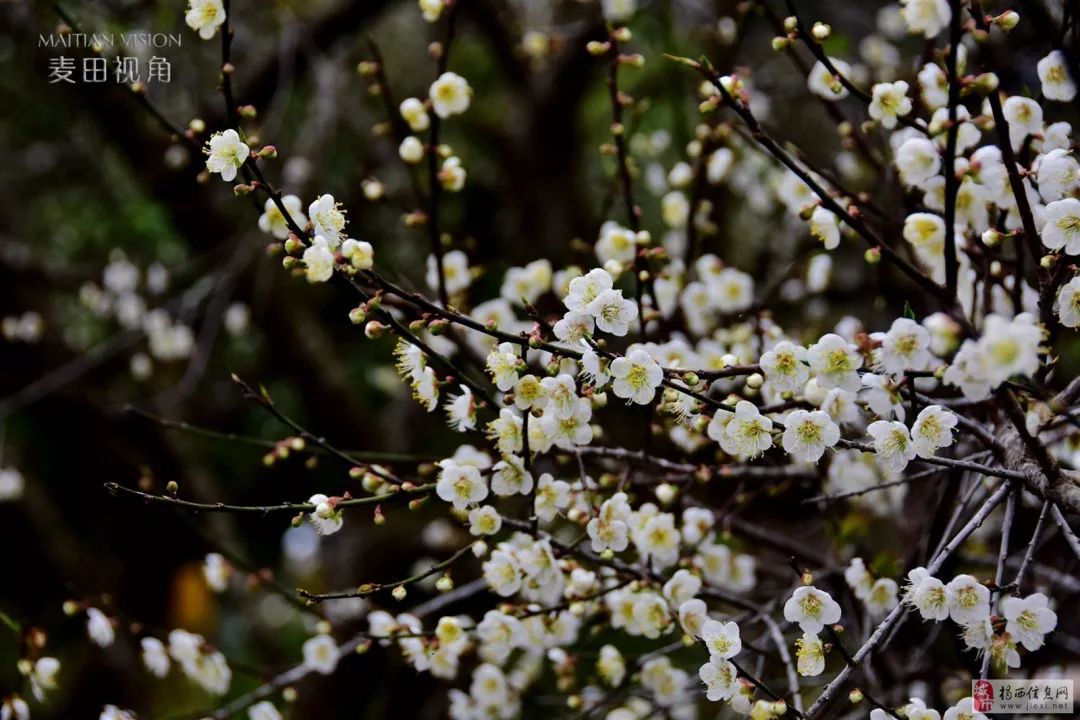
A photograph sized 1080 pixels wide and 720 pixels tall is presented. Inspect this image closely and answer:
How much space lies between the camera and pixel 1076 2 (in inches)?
50.3

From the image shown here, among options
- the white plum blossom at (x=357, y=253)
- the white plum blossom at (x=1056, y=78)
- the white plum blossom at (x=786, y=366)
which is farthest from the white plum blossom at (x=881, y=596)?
the white plum blossom at (x=357, y=253)

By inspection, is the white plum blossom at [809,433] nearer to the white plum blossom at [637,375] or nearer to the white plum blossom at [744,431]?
the white plum blossom at [744,431]

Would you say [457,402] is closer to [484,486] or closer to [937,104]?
[484,486]

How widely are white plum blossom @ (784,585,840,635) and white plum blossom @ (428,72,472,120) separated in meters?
1.04

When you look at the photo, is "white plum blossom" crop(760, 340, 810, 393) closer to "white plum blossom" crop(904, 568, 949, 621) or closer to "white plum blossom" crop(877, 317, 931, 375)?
Answer: "white plum blossom" crop(877, 317, 931, 375)

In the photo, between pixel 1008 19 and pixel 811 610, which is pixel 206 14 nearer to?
pixel 1008 19

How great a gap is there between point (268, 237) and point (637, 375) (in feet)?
6.88

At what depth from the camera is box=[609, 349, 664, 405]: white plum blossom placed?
3.54 ft

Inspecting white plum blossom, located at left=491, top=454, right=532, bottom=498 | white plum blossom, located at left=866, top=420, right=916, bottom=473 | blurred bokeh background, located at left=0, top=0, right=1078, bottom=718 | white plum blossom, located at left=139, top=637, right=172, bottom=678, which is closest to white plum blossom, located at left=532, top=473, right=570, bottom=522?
white plum blossom, located at left=491, top=454, right=532, bottom=498

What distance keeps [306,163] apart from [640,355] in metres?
2.33

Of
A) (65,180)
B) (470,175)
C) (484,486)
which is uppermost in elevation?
(470,175)

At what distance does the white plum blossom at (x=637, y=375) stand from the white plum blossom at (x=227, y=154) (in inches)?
22.3

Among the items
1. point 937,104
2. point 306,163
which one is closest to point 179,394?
point 306,163

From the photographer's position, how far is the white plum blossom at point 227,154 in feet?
3.72
